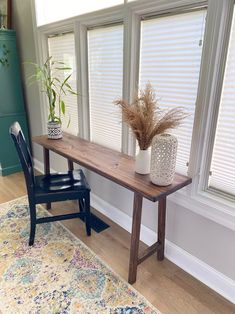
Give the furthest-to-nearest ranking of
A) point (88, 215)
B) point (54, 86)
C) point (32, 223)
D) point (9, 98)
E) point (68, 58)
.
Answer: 1. point (9, 98)
2. point (54, 86)
3. point (68, 58)
4. point (88, 215)
5. point (32, 223)

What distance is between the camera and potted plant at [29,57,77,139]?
223cm

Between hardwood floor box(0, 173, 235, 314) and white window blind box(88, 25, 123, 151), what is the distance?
82 cm

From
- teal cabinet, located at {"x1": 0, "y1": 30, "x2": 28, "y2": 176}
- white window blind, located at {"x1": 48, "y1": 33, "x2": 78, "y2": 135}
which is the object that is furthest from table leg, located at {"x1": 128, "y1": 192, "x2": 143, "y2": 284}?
teal cabinet, located at {"x1": 0, "y1": 30, "x2": 28, "y2": 176}

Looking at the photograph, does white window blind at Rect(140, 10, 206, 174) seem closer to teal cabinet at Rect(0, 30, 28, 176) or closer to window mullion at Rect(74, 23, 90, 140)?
window mullion at Rect(74, 23, 90, 140)

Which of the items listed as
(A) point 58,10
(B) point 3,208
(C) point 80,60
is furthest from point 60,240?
(A) point 58,10

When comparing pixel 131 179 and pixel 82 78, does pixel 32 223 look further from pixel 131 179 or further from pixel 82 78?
pixel 82 78

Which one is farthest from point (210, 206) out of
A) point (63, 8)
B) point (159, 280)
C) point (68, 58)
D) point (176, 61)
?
point (63, 8)

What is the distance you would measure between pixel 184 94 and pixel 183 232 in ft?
3.16

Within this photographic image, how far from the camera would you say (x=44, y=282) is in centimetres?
159

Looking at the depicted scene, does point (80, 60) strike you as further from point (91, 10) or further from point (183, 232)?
point (183, 232)

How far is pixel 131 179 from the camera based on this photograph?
4.73 feet

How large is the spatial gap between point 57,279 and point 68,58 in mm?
2027

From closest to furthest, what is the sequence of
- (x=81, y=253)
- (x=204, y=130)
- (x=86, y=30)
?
(x=204, y=130), (x=81, y=253), (x=86, y=30)

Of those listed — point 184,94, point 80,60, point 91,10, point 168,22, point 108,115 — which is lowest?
point 108,115
